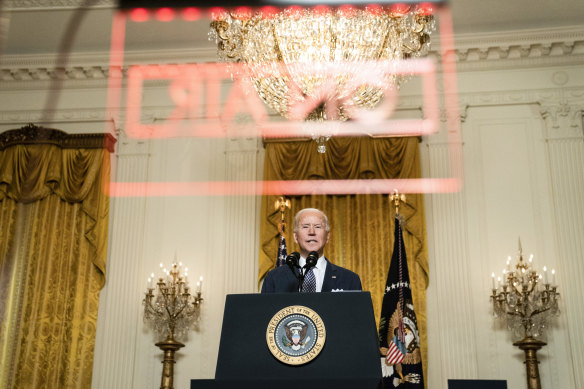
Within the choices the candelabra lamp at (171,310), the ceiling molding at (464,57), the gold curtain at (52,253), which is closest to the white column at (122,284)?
the gold curtain at (52,253)

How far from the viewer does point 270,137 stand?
841 centimetres

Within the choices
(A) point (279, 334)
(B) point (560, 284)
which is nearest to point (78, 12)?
(A) point (279, 334)

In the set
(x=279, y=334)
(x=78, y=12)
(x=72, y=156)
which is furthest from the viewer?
(x=72, y=156)

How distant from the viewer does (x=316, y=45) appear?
17.4ft

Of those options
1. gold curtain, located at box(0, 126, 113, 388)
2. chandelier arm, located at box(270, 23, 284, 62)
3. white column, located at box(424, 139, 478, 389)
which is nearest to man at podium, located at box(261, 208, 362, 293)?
chandelier arm, located at box(270, 23, 284, 62)

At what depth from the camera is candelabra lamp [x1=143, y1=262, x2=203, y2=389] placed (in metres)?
7.34

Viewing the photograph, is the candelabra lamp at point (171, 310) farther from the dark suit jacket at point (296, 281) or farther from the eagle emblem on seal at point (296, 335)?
the eagle emblem on seal at point (296, 335)

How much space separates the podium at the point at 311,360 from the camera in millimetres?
2441

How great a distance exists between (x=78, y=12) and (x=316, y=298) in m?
1.67

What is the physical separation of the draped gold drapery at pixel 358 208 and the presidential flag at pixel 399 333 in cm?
87

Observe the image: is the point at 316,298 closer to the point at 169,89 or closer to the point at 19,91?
the point at 169,89

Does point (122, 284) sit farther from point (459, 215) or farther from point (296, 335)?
point (296, 335)

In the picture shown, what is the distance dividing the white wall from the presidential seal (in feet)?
17.4

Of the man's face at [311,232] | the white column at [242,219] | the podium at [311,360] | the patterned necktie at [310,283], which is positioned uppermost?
the white column at [242,219]
